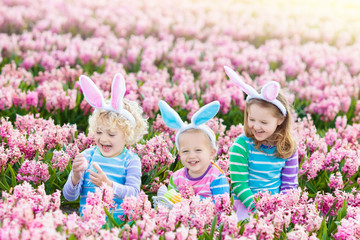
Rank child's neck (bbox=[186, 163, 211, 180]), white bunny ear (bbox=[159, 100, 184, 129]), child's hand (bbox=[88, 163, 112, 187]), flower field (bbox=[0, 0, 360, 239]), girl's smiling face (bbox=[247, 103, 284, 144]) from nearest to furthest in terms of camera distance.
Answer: flower field (bbox=[0, 0, 360, 239]) < child's hand (bbox=[88, 163, 112, 187]) < white bunny ear (bbox=[159, 100, 184, 129]) < child's neck (bbox=[186, 163, 211, 180]) < girl's smiling face (bbox=[247, 103, 284, 144])

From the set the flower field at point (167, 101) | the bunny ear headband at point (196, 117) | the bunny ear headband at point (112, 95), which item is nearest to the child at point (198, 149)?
the bunny ear headband at point (196, 117)

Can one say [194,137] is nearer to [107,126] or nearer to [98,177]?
[107,126]

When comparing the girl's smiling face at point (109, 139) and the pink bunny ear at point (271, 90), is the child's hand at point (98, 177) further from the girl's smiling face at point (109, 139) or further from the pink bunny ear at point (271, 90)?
the pink bunny ear at point (271, 90)

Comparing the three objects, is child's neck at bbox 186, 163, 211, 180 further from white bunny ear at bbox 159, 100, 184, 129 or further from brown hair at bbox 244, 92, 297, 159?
brown hair at bbox 244, 92, 297, 159

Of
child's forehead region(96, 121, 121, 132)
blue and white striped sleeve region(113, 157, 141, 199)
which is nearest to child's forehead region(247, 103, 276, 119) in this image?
blue and white striped sleeve region(113, 157, 141, 199)

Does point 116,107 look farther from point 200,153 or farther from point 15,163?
point 15,163

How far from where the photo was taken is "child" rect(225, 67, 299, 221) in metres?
4.43

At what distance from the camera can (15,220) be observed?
296cm

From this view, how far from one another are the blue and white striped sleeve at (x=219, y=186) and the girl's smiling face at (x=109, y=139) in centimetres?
86

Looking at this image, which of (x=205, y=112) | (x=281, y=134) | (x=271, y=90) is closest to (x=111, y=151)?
(x=205, y=112)

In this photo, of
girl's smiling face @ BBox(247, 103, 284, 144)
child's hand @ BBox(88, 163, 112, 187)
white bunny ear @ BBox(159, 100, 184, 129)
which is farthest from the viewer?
girl's smiling face @ BBox(247, 103, 284, 144)

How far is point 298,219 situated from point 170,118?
1309 mm

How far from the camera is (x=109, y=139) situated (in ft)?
13.5

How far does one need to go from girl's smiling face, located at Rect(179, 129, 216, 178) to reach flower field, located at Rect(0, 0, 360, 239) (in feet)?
0.87
